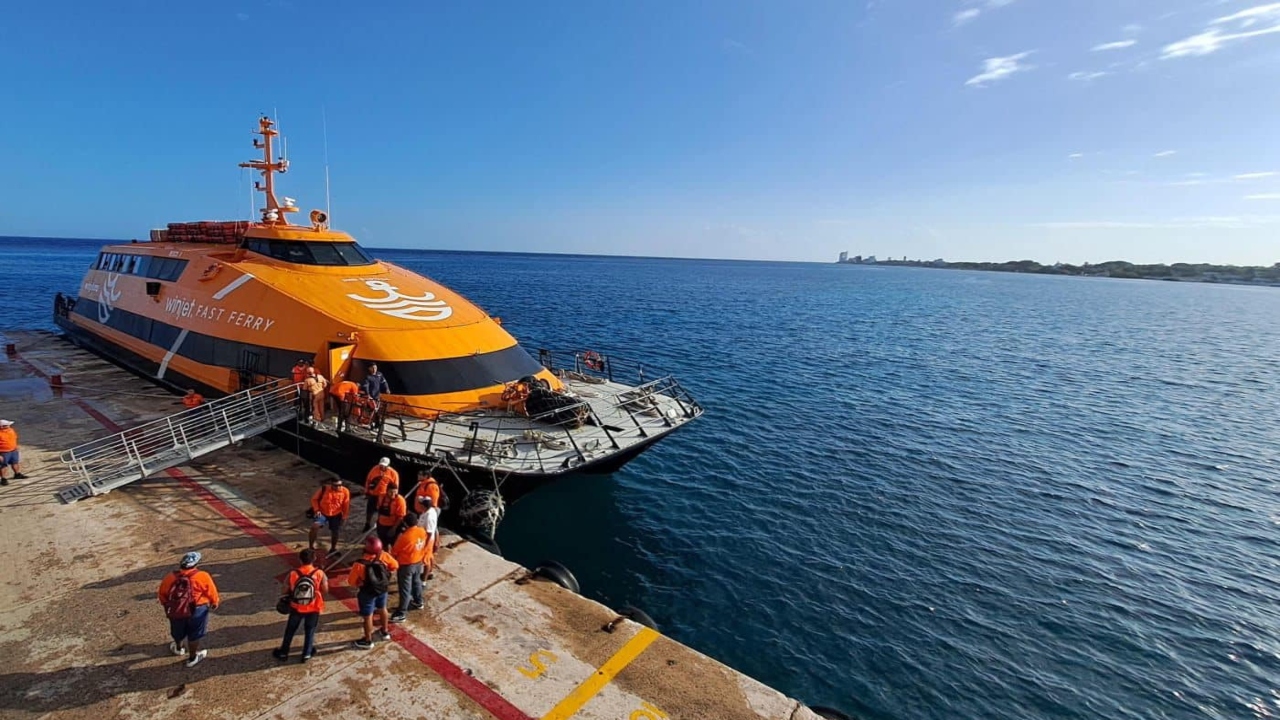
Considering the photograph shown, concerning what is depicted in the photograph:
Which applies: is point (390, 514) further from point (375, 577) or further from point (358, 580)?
point (375, 577)

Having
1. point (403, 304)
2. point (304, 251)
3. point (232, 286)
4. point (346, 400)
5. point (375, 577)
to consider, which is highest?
point (304, 251)

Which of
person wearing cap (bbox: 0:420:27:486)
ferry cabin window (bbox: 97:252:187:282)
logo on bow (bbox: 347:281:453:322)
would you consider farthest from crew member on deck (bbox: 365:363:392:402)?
ferry cabin window (bbox: 97:252:187:282)

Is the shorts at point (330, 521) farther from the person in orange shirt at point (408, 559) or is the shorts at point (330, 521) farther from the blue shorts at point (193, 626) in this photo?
the blue shorts at point (193, 626)

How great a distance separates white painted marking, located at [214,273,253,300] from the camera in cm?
1422

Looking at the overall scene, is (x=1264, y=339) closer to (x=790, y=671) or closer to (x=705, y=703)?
(x=790, y=671)

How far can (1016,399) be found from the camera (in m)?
27.7

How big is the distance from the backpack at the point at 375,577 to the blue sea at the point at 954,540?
570 centimetres

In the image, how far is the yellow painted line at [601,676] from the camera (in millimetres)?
6223

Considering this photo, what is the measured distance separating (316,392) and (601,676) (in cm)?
836

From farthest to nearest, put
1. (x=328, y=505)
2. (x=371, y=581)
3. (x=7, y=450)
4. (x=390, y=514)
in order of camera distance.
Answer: (x=7, y=450), (x=328, y=505), (x=390, y=514), (x=371, y=581)

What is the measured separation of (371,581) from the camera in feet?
21.6

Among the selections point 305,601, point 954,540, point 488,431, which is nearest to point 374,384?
point 488,431

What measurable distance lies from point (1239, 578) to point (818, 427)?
11479mm

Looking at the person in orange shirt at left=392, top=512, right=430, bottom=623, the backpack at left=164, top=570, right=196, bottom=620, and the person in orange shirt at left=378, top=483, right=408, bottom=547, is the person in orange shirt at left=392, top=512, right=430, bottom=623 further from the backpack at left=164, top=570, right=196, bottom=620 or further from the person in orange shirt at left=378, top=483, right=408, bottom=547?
the backpack at left=164, top=570, right=196, bottom=620
